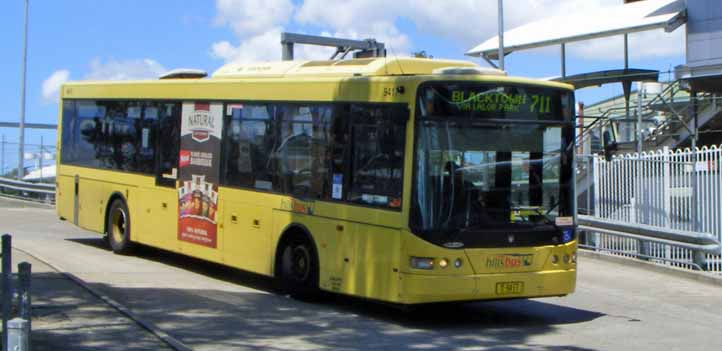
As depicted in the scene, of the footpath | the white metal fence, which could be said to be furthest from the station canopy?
the footpath

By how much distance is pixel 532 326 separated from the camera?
1177 centimetres

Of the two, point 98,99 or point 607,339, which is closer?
point 607,339

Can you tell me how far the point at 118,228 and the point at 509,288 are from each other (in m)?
9.05

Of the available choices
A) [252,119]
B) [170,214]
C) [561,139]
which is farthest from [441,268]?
[170,214]

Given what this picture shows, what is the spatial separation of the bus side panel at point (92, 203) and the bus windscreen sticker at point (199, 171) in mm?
3010

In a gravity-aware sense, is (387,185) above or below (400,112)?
below

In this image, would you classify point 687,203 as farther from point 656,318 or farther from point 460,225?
point 460,225

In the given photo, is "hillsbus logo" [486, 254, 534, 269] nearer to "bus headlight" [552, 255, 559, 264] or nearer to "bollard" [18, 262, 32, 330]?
"bus headlight" [552, 255, 559, 264]

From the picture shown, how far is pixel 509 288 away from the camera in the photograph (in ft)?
37.9

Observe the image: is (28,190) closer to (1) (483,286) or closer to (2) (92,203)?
(2) (92,203)

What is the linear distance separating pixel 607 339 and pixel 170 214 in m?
8.05

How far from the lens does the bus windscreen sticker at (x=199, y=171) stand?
596 inches

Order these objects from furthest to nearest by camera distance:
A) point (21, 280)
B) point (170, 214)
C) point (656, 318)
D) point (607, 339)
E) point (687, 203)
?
point (687, 203), point (170, 214), point (656, 318), point (607, 339), point (21, 280)

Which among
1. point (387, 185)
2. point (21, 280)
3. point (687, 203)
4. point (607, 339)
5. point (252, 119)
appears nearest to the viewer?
point (21, 280)
